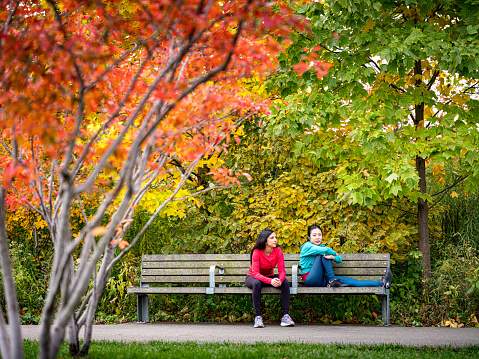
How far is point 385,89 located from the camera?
6617 millimetres

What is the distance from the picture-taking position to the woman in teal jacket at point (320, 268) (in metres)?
6.43

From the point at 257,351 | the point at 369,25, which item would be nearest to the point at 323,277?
the point at 257,351

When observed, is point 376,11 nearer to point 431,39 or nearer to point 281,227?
point 431,39

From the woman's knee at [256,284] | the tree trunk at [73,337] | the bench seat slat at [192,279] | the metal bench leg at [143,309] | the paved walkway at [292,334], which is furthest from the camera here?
the metal bench leg at [143,309]

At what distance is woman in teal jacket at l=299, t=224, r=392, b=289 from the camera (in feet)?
21.1

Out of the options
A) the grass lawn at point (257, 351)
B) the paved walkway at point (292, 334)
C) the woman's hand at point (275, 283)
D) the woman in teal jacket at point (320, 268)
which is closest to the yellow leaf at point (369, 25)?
the woman in teal jacket at point (320, 268)

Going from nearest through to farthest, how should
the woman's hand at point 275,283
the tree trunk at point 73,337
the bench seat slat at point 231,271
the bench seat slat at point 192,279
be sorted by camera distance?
the tree trunk at point 73,337, the woman's hand at point 275,283, the bench seat slat at point 231,271, the bench seat slat at point 192,279

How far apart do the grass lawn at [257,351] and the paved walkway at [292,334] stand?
0.34 metres

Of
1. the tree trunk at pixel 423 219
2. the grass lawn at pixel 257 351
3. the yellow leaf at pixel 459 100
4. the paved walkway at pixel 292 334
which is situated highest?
the yellow leaf at pixel 459 100

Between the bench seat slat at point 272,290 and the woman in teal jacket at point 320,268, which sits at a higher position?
the woman in teal jacket at point 320,268

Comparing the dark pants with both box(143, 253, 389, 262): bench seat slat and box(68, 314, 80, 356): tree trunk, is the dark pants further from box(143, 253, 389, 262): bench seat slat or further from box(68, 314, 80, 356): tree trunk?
box(68, 314, 80, 356): tree trunk

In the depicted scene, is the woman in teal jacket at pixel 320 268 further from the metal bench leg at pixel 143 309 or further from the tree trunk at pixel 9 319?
the tree trunk at pixel 9 319

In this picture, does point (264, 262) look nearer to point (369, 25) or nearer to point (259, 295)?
point (259, 295)

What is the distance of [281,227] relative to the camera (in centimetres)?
754
